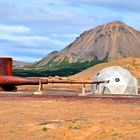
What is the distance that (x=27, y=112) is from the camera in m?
32.7

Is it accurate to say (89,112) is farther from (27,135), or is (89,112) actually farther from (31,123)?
(27,135)

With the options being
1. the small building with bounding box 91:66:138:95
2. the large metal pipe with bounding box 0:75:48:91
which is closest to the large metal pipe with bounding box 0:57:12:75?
the large metal pipe with bounding box 0:75:48:91

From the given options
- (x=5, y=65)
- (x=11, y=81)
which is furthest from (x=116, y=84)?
(x=5, y=65)

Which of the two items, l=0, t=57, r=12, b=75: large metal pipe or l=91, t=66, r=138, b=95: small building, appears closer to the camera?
l=0, t=57, r=12, b=75: large metal pipe

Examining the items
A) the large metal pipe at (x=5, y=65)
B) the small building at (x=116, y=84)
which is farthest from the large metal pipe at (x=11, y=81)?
the small building at (x=116, y=84)

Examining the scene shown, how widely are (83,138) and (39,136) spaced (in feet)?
7.48

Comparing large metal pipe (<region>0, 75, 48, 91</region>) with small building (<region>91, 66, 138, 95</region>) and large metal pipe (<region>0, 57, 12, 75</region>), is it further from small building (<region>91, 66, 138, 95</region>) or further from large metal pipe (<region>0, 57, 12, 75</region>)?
small building (<region>91, 66, 138, 95</region>)

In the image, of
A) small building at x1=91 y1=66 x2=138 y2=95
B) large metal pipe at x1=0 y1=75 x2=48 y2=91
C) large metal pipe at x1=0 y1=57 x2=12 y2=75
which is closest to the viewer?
large metal pipe at x1=0 y1=57 x2=12 y2=75

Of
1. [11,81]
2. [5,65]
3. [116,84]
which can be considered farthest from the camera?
[116,84]

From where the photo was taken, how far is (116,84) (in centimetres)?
6850

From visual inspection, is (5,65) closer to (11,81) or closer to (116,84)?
(11,81)

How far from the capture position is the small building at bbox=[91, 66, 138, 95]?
67812 mm

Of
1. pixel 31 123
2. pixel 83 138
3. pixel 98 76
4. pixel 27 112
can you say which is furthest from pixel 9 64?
pixel 83 138

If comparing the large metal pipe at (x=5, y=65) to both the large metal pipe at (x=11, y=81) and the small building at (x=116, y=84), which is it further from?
the small building at (x=116, y=84)
